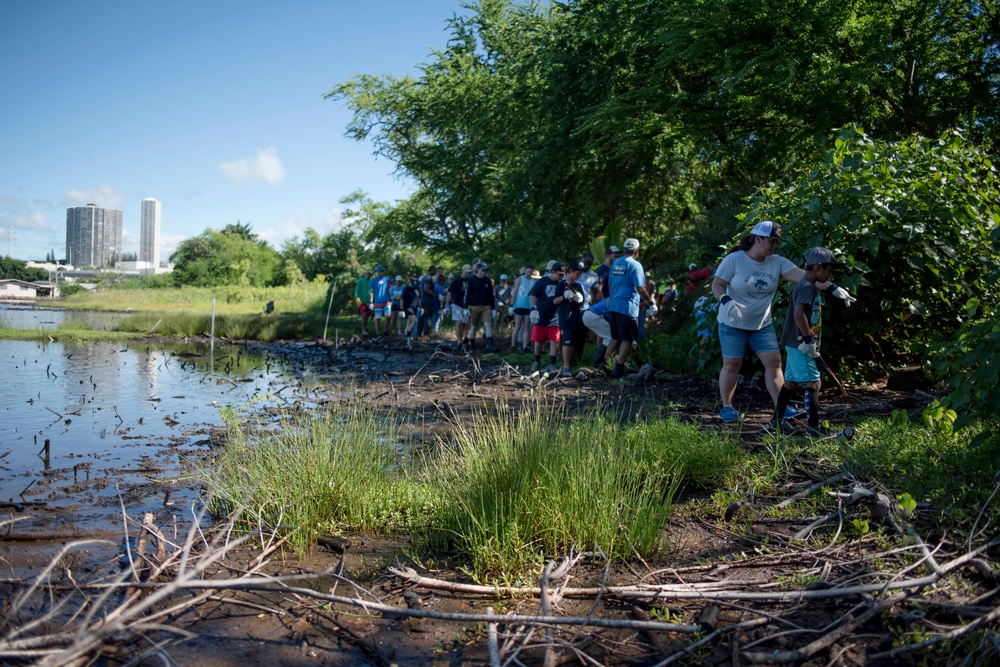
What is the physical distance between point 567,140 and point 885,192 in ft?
35.5

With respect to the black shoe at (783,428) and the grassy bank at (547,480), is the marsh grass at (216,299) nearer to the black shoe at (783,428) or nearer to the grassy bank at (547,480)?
the black shoe at (783,428)

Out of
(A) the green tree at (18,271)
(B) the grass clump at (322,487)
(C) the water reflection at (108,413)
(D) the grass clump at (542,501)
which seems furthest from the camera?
(A) the green tree at (18,271)

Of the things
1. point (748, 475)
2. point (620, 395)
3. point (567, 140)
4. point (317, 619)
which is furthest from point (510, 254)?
point (317, 619)

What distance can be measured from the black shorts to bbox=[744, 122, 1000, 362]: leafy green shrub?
287 cm

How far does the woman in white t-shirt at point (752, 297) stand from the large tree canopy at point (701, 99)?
3091 mm

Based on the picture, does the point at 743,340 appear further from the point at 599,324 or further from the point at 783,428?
the point at 599,324

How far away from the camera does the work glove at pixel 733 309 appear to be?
7.35 meters

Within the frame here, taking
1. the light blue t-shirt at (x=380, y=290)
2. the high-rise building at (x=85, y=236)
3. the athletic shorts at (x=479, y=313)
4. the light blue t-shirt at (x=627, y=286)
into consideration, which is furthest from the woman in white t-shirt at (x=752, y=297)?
the high-rise building at (x=85, y=236)

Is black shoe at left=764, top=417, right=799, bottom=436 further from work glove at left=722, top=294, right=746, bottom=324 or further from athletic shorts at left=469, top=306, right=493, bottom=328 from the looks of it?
athletic shorts at left=469, top=306, right=493, bottom=328

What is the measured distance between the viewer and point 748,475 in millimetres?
5695

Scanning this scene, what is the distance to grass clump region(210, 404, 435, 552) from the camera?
5.16 meters

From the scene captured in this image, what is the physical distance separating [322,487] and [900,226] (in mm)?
6549

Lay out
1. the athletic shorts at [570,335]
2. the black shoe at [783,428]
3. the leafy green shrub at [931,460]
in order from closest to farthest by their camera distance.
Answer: the leafy green shrub at [931,460] → the black shoe at [783,428] → the athletic shorts at [570,335]

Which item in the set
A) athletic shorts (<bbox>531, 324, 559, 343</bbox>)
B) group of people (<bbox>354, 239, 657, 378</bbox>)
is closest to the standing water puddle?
athletic shorts (<bbox>531, 324, 559, 343</bbox>)
